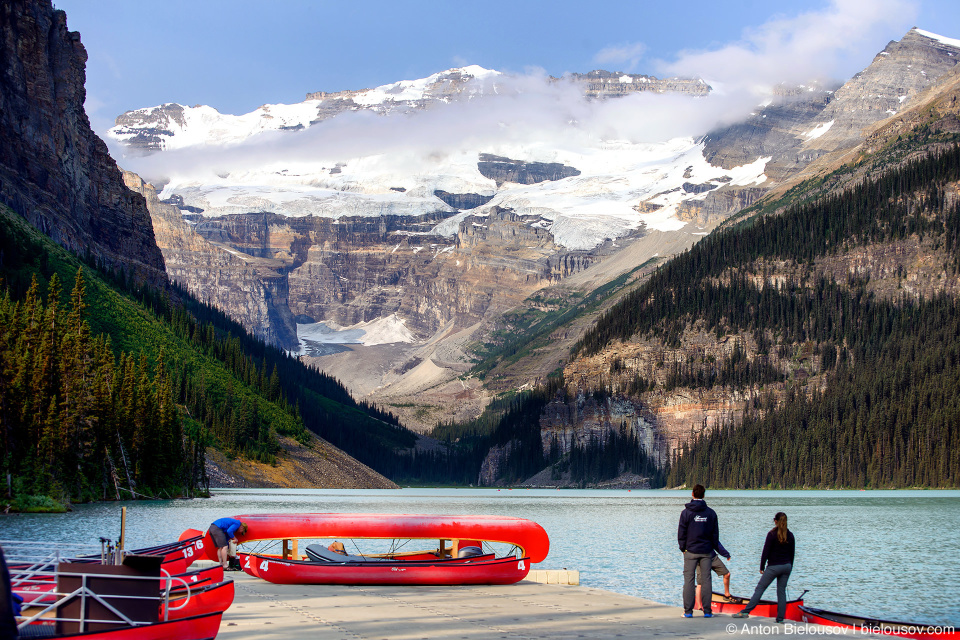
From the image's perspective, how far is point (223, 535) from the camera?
115 ft

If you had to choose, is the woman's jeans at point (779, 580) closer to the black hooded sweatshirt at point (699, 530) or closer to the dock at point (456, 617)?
the dock at point (456, 617)

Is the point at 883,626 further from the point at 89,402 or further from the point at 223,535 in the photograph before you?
the point at 89,402

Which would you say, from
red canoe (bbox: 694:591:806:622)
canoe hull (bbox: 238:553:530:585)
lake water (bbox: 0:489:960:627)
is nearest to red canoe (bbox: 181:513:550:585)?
canoe hull (bbox: 238:553:530:585)

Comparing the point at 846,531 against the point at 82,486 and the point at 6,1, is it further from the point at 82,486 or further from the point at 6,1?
the point at 6,1

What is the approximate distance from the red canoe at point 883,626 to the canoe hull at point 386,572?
12167mm

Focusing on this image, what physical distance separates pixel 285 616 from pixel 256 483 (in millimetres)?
149664

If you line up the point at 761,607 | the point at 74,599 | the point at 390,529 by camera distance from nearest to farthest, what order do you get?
the point at 74,599
the point at 761,607
the point at 390,529

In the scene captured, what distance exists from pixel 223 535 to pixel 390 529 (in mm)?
6243

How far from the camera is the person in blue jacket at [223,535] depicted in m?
34.8

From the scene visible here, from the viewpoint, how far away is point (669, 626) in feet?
84.4

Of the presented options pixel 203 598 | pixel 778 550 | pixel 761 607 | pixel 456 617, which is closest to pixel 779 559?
pixel 778 550

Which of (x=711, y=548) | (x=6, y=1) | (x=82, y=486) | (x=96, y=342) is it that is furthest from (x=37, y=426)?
(x=6, y=1)

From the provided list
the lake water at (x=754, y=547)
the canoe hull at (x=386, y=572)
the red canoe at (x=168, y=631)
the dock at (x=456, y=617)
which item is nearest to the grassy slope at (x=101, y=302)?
the lake water at (x=754, y=547)

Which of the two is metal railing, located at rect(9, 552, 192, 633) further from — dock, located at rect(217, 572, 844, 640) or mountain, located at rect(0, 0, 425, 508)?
mountain, located at rect(0, 0, 425, 508)
